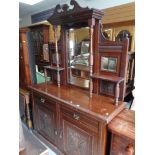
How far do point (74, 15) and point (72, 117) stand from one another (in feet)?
3.38

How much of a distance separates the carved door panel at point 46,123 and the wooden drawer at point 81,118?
22cm

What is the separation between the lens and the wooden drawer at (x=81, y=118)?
3.75 feet

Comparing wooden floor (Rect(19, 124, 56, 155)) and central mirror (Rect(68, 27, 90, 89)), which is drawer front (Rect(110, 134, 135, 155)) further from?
wooden floor (Rect(19, 124, 56, 155))

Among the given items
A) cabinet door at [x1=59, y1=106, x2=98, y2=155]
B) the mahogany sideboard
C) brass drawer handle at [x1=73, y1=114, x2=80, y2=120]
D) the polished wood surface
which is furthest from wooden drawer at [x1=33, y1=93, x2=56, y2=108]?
the polished wood surface

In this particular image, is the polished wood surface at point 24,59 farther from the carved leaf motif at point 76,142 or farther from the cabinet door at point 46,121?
the carved leaf motif at point 76,142

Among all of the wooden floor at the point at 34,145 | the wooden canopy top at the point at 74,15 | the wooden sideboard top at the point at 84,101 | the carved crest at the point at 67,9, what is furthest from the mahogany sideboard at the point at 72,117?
the carved crest at the point at 67,9

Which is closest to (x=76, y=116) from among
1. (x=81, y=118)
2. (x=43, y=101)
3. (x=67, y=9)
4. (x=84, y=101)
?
(x=81, y=118)

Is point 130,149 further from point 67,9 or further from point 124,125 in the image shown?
point 67,9

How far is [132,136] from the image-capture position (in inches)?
36.4

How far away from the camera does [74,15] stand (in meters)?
1.41

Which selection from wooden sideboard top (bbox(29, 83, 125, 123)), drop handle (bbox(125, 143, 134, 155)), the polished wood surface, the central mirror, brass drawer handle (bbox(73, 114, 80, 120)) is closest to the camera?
drop handle (bbox(125, 143, 134, 155))

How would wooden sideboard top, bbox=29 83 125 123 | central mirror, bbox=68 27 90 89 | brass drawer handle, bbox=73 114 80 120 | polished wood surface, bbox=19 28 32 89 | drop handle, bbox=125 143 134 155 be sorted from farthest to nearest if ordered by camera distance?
1. polished wood surface, bbox=19 28 32 89
2. central mirror, bbox=68 27 90 89
3. brass drawer handle, bbox=73 114 80 120
4. wooden sideboard top, bbox=29 83 125 123
5. drop handle, bbox=125 143 134 155

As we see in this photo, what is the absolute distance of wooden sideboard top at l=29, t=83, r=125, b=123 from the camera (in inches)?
44.4
